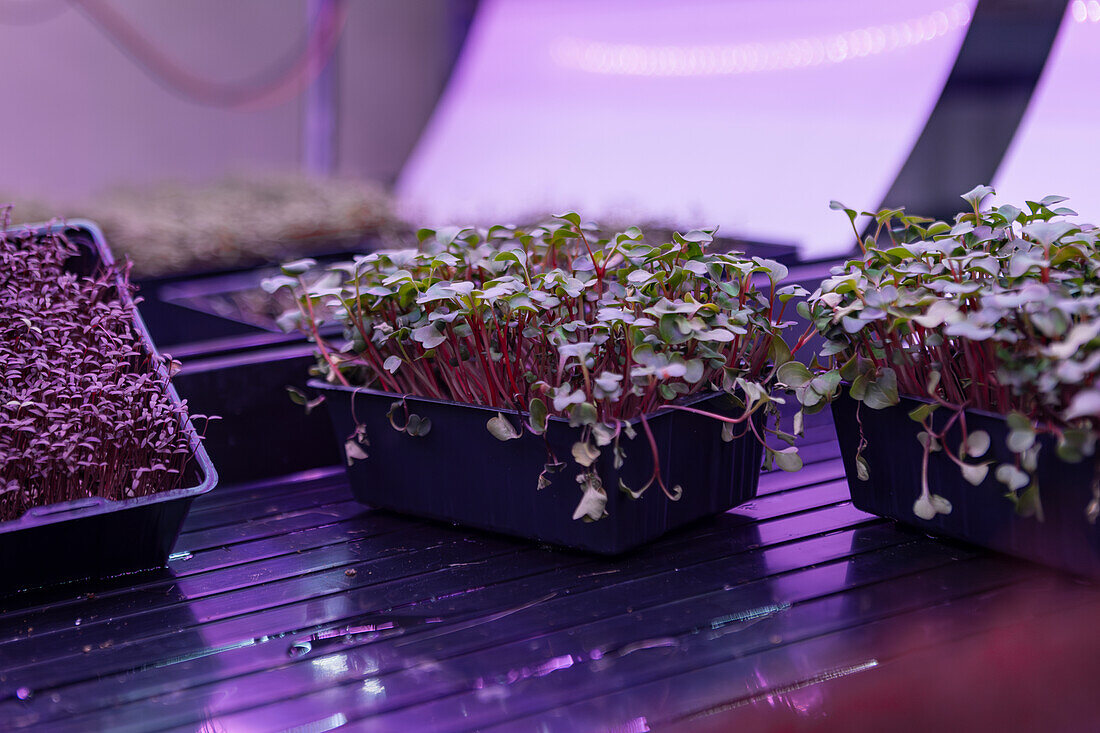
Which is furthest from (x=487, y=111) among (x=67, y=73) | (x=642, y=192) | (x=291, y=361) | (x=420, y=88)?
(x=291, y=361)

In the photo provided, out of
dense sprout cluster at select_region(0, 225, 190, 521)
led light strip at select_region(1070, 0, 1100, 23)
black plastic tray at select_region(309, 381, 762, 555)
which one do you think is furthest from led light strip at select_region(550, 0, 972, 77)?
dense sprout cluster at select_region(0, 225, 190, 521)

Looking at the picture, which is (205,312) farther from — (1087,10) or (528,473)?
(1087,10)

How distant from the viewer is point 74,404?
3.87 ft

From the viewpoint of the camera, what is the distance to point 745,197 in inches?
161

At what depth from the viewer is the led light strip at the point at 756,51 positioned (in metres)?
3.27

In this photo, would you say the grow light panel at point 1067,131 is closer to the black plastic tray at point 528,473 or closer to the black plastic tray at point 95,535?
the black plastic tray at point 528,473

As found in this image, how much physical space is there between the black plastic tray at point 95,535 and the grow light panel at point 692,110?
1628 millimetres

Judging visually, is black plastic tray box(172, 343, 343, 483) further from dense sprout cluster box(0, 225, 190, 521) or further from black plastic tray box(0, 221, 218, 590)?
black plastic tray box(0, 221, 218, 590)

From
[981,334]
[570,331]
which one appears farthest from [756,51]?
[981,334]

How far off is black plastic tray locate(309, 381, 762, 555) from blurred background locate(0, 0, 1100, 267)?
1.23 metres

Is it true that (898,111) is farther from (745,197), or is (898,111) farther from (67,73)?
(67,73)

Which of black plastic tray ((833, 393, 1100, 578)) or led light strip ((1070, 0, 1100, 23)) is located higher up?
led light strip ((1070, 0, 1100, 23))

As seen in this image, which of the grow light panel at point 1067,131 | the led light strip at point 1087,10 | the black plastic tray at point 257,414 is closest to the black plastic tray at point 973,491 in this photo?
the black plastic tray at point 257,414

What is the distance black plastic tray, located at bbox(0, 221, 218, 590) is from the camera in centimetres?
109
